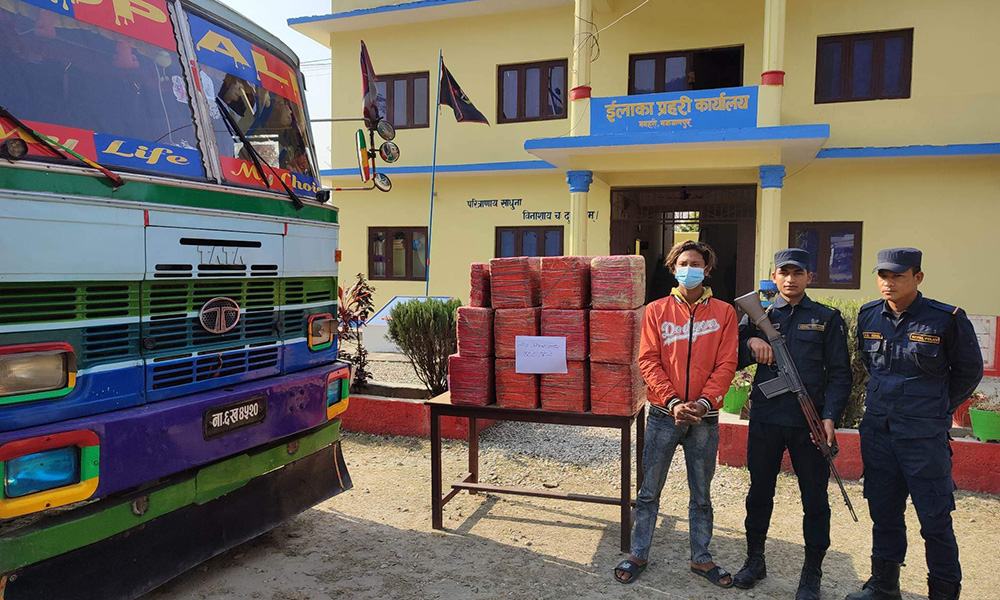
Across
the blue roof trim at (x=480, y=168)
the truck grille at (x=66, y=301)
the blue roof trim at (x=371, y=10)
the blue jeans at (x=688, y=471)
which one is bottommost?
the blue jeans at (x=688, y=471)

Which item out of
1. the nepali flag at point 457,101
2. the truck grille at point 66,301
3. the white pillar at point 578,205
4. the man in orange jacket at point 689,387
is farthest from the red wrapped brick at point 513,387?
the nepali flag at point 457,101

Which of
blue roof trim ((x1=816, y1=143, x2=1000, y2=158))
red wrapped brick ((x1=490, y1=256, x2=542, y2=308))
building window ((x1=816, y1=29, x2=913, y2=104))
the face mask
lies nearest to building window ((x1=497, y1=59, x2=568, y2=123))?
building window ((x1=816, y1=29, x2=913, y2=104))

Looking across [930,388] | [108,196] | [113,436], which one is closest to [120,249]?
[108,196]

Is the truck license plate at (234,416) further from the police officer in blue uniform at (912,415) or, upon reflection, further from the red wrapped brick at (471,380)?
the police officer in blue uniform at (912,415)

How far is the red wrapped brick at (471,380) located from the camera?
4.40 m

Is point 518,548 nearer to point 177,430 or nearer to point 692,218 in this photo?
point 177,430

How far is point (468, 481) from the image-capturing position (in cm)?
528

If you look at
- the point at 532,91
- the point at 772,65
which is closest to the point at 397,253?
the point at 532,91

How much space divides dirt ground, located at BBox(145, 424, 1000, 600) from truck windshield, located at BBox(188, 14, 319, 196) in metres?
2.34

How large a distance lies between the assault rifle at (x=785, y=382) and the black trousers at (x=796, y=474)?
0.07m

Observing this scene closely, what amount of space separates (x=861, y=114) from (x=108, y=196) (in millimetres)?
11729

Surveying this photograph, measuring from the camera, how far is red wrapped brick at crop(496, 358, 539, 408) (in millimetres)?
4324

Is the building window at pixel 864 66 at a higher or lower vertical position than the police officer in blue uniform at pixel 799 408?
higher

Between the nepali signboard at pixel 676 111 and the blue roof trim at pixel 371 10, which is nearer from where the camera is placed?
the nepali signboard at pixel 676 111
